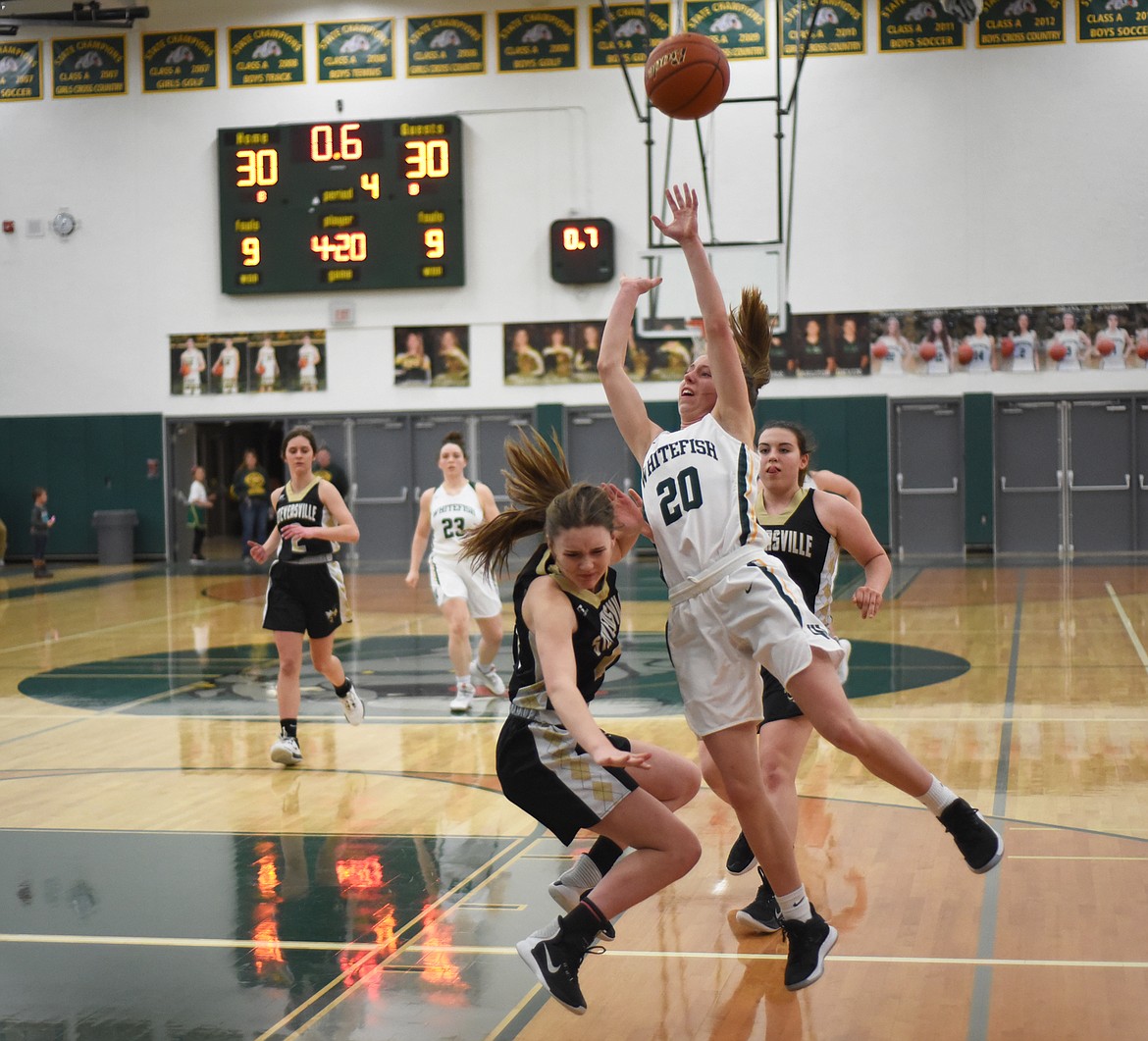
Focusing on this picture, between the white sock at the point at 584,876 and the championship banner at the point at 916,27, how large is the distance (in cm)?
1803

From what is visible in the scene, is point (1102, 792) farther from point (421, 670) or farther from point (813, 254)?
point (813, 254)

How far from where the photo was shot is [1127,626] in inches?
470

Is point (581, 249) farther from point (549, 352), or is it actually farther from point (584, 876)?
point (584, 876)

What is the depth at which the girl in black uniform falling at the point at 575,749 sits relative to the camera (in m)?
3.54

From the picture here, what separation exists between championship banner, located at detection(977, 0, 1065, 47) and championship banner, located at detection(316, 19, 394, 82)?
333 inches

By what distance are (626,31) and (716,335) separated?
17.5 meters

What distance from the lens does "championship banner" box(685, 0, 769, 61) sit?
19.9m

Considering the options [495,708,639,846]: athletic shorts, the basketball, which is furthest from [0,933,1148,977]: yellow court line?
the basketball

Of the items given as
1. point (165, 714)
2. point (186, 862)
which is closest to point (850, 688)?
point (165, 714)

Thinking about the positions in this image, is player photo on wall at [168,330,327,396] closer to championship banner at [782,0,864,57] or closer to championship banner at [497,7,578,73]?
championship banner at [497,7,578,73]

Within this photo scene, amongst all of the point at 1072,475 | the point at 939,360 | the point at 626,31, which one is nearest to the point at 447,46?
the point at 626,31

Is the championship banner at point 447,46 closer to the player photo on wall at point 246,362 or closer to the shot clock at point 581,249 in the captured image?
the shot clock at point 581,249

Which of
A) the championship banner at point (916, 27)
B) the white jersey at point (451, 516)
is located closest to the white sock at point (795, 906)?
the white jersey at point (451, 516)

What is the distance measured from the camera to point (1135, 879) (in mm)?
4891
